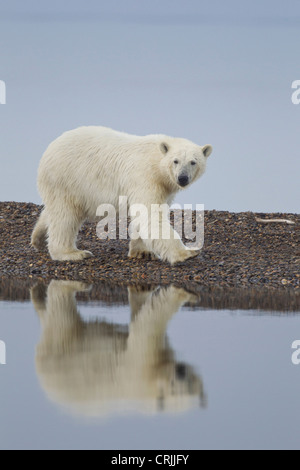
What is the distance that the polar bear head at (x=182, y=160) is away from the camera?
8359 mm

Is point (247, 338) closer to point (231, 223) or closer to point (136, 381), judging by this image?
point (136, 381)

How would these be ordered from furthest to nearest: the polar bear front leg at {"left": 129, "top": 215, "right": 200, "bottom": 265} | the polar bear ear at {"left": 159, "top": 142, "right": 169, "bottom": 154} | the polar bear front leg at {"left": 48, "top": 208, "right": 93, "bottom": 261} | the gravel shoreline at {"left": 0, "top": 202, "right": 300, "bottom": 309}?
the polar bear front leg at {"left": 48, "top": 208, "right": 93, "bottom": 261} → the polar bear ear at {"left": 159, "top": 142, "right": 169, "bottom": 154} → the polar bear front leg at {"left": 129, "top": 215, "right": 200, "bottom": 265} → the gravel shoreline at {"left": 0, "top": 202, "right": 300, "bottom": 309}

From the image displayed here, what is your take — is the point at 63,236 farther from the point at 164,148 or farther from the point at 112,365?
the point at 112,365

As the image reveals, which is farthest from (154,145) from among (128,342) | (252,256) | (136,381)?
(136,381)

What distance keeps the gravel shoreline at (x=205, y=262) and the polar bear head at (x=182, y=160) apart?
1.12 meters

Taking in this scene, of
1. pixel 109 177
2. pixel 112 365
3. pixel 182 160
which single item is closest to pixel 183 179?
pixel 182 160

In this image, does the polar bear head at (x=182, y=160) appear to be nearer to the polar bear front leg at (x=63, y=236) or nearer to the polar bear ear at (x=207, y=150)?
the polar bear ear at (x=207, y=150)

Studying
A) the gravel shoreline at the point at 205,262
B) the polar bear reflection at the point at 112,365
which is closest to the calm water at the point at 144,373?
the polar bear reflection at the point at 112,365

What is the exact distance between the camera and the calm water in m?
3.13

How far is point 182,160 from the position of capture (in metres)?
8.36

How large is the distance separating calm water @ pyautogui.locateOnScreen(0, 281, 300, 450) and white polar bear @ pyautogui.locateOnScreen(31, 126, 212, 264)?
251 cm

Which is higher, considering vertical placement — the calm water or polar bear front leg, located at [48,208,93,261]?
polar bear front leg, located at [48,208,93,261]

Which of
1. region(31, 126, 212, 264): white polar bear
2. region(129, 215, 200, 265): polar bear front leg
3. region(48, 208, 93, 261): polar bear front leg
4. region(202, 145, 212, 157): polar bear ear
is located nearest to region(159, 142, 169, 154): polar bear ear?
region(31, 126, 212, 264): white polar bear

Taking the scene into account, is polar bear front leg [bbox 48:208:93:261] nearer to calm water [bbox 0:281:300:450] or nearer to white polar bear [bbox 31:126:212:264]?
white polar bear [bbox 31:126:212:264]
